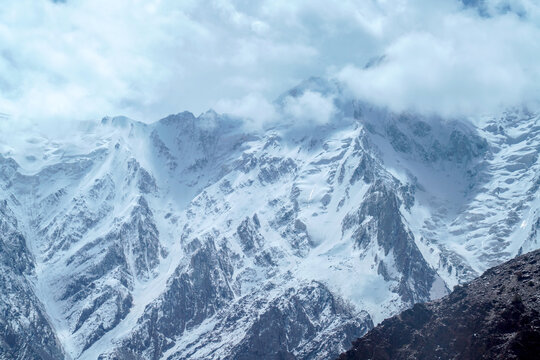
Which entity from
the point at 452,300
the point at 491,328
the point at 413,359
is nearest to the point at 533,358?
the point at 491,328

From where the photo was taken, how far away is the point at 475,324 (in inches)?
5202

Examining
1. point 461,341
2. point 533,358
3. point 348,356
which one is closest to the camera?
point 533,358

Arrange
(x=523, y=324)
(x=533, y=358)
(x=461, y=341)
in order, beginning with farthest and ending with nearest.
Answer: (x=461, y=341) < (x=523, y=324) < (x=533, y=358)

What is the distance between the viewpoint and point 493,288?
464ft

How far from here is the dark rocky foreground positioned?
120 m

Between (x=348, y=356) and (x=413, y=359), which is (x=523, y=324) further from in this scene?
(x=348, y=356)

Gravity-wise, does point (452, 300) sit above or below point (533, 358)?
above

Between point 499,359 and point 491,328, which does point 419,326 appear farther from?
point 499,359

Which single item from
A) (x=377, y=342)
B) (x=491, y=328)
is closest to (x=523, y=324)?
(x=491, y=328)

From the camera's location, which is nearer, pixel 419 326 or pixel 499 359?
pixel 499 359

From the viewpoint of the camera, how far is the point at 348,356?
5551 inches

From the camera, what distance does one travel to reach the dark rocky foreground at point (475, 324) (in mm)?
119625

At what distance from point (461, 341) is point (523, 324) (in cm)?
1485

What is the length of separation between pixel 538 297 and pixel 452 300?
25.2 m
